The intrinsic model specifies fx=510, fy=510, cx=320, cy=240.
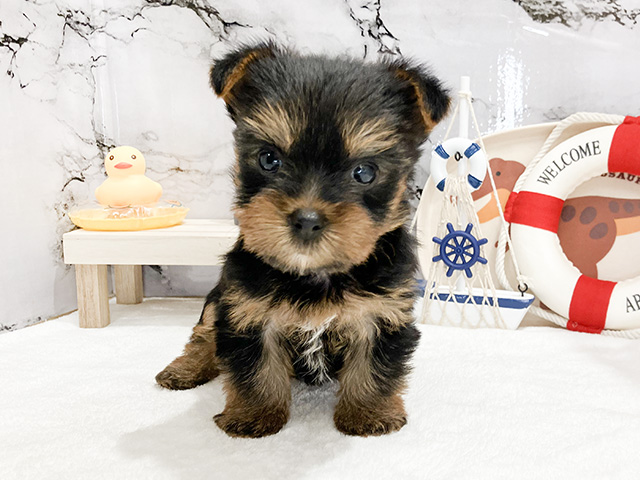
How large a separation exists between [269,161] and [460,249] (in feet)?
5.64

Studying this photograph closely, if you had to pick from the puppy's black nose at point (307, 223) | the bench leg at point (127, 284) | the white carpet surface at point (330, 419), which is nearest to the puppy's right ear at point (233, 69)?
the puppy's black nose at point (307, 223)

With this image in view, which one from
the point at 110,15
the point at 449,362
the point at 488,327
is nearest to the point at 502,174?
the point at 488,327

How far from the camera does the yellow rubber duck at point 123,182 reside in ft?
10.3

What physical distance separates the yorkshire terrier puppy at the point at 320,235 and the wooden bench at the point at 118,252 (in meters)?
1.23

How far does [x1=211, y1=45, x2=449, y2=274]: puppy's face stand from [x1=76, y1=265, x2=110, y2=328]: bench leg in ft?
5.91

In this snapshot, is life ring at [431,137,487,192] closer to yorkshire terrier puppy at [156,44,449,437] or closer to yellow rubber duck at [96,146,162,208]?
yorkshire terrier puppy at [156,44,449,437]

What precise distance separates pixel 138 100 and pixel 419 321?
96.6 inches

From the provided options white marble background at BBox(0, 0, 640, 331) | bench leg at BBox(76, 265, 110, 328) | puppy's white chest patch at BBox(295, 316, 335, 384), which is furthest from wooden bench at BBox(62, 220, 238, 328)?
puppy's white chest patch at BBox(295, 316, 335, 384)

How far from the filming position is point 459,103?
9.60 feet

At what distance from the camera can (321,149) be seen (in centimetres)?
144

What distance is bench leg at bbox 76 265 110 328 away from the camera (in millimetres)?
3004

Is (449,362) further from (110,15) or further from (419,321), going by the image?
(110,15)

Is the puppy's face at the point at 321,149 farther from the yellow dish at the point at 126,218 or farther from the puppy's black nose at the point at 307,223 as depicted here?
the yellow dish at the point at 126,218

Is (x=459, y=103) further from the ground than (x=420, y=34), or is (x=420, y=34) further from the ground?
(x=420, y=34)
